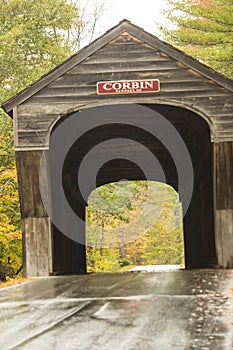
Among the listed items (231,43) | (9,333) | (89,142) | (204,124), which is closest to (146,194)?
(231,43)

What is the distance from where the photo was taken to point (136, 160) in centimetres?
2281

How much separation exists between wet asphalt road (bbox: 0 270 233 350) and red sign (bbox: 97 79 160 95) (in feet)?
16.7

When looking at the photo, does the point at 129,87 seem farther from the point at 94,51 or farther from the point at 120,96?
the point at 94,51

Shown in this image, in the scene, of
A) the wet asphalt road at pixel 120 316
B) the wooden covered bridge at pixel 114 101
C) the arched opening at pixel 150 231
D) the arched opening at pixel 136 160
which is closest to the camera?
the wet asphalt road at pixel 120 316

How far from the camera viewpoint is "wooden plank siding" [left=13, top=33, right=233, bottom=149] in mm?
14469

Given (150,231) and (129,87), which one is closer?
(129,87)

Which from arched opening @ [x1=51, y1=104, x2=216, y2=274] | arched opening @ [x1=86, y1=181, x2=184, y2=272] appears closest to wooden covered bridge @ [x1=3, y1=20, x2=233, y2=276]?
arched opening @ [x1=51, y1=104, x2=216, y2=274]

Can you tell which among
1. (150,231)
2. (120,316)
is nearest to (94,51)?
(120,316)


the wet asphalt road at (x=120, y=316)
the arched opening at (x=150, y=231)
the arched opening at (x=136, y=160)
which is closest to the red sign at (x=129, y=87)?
the arched opening at (x=136, y=160)

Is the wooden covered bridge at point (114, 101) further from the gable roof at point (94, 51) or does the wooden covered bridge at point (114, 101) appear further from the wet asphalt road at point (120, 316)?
the wet asphalt road at point (120, 316)

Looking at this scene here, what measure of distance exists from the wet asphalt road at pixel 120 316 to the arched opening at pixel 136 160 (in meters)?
5.88

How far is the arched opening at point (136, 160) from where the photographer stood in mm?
16688

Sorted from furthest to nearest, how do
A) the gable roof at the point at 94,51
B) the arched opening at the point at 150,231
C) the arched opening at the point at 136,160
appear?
1. the arched opening at the point at 150,231
2. the arched opening at the point at 136,160
3. the gable roof at the point at 94,51

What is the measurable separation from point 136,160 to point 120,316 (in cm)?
1584
